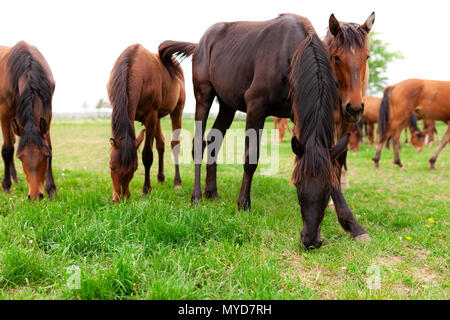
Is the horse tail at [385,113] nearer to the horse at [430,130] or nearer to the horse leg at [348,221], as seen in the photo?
the horse at [430,130]

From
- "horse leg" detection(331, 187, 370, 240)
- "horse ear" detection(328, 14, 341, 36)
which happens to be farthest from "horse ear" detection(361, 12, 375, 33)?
"horse leg" detection(331, 187, 370, 240)

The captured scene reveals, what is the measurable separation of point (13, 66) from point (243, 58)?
3473 mm

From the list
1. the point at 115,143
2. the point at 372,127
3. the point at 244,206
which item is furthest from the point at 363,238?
the point at 372,127

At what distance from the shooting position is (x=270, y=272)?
2.37 m

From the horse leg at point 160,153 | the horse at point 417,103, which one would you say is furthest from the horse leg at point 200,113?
the horse at point 417,103

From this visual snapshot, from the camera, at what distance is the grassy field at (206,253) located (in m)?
2.20

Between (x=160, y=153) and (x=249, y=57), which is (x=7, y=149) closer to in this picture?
(x=160, y=153)

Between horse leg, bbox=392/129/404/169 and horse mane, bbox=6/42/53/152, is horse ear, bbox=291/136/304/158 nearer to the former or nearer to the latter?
horse mane, bbox=6/42/53/152

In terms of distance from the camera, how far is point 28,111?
13.8ft

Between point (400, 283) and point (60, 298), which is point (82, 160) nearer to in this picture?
point (60, 298)

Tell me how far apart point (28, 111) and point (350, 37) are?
13.4 ft

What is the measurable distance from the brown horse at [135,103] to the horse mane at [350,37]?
2701 mm
